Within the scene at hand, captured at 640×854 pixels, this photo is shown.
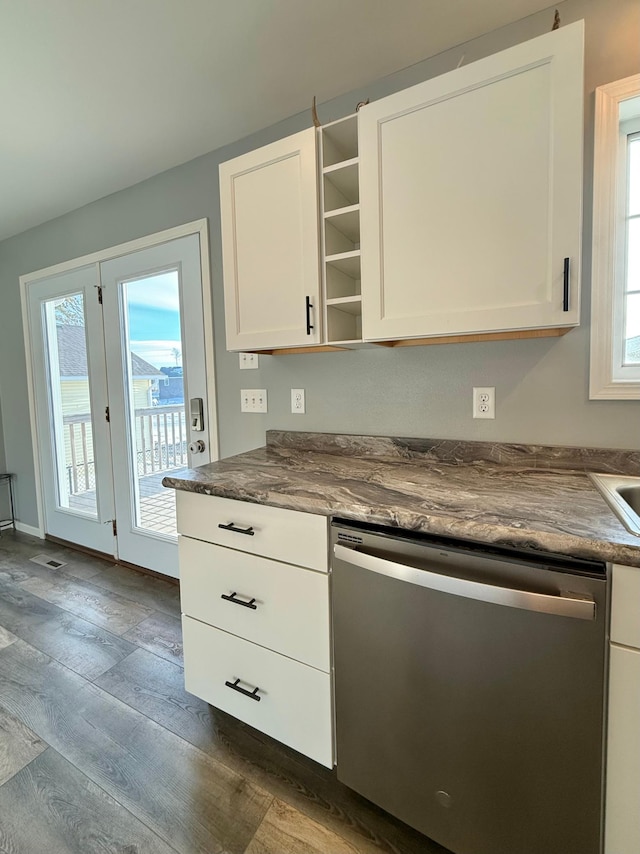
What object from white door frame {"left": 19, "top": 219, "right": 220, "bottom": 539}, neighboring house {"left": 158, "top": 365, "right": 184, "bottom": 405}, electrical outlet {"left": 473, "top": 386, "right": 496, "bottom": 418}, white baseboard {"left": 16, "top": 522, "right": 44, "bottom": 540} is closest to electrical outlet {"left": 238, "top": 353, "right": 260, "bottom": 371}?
white door frame {"left": 19, "top": 219, "right": 220, "bottom": 539}

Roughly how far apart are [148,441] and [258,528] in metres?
1.62

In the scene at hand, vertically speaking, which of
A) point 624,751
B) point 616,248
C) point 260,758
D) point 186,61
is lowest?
point 260,758

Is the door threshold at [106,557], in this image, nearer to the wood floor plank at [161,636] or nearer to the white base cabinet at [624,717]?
the wood floor plank at [161,636]

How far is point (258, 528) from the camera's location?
1256 mm

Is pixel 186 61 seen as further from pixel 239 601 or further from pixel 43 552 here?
pixel 43 552

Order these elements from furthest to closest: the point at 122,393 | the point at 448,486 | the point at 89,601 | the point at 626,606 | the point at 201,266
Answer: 1. the point at 122,393
2. the point at 89,601
3. the point at 201,266
4. the point at 448,486
5. the point at 626,606

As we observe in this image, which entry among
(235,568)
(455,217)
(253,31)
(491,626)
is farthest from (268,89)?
(491,626)

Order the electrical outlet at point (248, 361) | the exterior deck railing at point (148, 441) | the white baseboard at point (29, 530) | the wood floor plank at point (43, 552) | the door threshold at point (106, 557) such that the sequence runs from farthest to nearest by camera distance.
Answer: the white baseboard at point (29, 530) < the wood floor plank at point (43, 552) < the door threshold at point (106, 557) < the exterior deck railing at point (148, 441) < the electrical outlet at point (248, 361)

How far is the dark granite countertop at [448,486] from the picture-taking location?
853mm

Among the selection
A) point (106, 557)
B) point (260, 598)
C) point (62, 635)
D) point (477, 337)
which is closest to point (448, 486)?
point (477, 337)

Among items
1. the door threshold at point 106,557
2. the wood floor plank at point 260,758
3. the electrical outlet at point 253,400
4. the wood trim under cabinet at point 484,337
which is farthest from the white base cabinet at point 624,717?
the door threshold at point 106,557

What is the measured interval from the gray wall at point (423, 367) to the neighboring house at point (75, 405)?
0.67 meters

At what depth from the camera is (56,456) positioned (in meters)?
3.14

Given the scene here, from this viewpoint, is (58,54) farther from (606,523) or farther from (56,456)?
(56,456)
